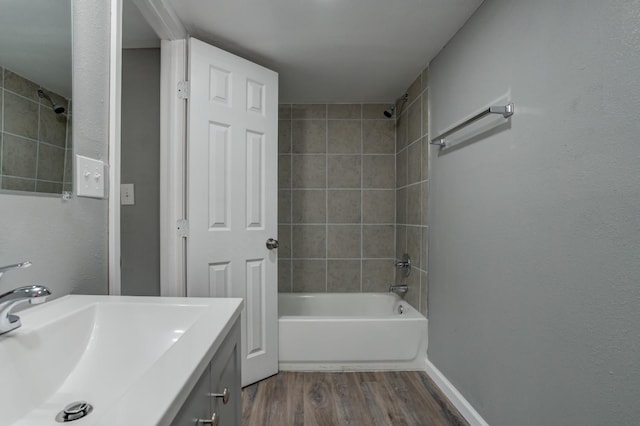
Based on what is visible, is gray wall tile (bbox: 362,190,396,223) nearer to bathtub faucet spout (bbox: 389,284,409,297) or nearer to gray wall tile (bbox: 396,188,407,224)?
gray wall tile (bbox: 396,188,407,224)

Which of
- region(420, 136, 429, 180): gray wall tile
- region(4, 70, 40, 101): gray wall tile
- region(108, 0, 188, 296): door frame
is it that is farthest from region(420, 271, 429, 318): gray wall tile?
region(4, 70, 40, 101): gray wall tile

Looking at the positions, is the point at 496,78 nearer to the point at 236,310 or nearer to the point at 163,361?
the point at 236,310

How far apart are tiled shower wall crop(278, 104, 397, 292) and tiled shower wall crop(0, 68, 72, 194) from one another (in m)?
2.10

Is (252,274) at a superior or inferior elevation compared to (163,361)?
inferior

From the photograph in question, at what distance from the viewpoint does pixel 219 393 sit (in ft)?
2.47

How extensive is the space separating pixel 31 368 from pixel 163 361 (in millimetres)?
300

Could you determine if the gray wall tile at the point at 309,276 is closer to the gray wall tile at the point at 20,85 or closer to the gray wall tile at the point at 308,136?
the gray wall tile at the point at 308,136

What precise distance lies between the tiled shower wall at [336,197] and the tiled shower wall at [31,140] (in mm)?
2103

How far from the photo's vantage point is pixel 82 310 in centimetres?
78

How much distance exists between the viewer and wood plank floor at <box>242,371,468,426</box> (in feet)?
5.58

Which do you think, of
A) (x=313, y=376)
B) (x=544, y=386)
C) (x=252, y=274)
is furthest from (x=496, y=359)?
(x=252, y=274)

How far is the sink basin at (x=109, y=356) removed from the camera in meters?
0.47

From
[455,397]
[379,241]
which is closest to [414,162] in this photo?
[379,241]

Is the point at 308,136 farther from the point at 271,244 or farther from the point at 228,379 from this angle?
the point at 228,379
